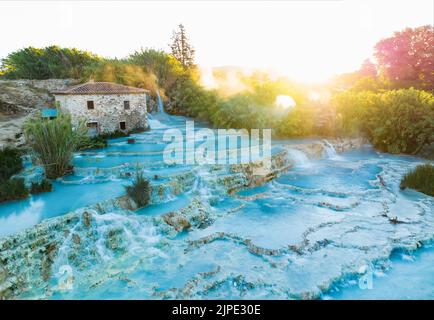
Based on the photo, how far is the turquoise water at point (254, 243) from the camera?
5461 mm

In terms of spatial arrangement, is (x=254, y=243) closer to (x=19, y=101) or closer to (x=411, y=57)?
(x=19, y=101)

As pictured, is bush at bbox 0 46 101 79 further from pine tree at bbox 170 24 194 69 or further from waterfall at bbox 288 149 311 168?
waterfall at bbox 288 149 311 168

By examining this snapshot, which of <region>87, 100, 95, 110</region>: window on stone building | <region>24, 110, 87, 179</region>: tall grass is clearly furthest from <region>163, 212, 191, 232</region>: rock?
<region>87, 100, 95, 110</region>: window on stone building

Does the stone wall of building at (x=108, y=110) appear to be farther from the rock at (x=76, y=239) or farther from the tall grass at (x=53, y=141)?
the rock at (x=76, y=239)

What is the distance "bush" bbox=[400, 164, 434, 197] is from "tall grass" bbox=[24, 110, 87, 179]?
36.3ft

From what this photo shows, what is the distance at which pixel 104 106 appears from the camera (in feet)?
59.7

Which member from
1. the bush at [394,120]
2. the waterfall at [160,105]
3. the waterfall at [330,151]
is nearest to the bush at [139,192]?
the waterfall at [330,151]

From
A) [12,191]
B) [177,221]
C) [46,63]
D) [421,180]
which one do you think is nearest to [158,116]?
[46,63]

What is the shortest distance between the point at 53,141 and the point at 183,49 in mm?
28252

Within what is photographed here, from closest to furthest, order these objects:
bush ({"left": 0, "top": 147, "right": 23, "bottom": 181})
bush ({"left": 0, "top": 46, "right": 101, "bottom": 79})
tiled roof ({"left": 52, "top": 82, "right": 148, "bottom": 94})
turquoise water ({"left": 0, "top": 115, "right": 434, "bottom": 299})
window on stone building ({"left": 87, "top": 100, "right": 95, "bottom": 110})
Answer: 1. turquoise water ({"left": 0, "top": 115, "right": 434, "bottom": 299})
2. bush ({"left": 0, "top": 147, "right": 23, "bottom": 181})
3. tiled roof ({"left": 52, "top": 82, "right": 148, "bottom": 94})
4. window on stone building ({"left": 87, "top": 100, "right": 95, "bottom": 110})
5. bush ({"left": 0, "top": 46, "right": 101, "bottom": 79})

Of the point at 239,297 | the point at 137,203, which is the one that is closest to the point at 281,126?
the point at 137,203

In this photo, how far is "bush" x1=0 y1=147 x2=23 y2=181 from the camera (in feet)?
33.8

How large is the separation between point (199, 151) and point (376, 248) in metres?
8.53

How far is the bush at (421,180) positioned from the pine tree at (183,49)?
2906cm
